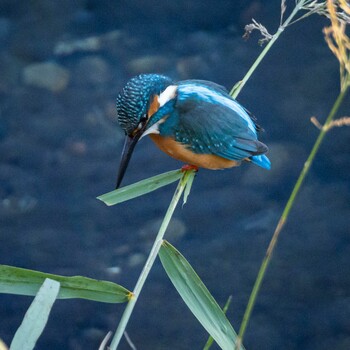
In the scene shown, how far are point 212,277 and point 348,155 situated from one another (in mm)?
1011

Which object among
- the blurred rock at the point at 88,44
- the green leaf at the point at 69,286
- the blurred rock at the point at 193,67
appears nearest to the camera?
the green leaf at the point at 69,286

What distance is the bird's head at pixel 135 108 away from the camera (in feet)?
6.02

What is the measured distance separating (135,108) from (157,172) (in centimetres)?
187

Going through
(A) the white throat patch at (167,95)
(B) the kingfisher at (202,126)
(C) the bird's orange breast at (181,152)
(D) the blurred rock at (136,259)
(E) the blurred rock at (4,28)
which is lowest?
(D) the blurred rock at (136,259)

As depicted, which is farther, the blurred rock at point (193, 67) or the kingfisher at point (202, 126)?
the blurred rock at point (193, 67)

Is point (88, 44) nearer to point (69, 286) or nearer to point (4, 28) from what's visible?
point (4, 28)

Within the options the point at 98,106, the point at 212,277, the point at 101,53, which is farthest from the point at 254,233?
the point at 101,53

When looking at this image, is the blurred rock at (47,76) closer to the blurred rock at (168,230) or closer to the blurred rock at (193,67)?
the blurred rock at (193,67)

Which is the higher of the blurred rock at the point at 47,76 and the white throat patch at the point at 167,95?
the white throat patch at the point at 167,95

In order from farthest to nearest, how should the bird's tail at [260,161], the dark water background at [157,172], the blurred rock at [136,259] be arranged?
1. the blurred rock at [136,259]
2. the dark water background at [157,172]
3. the bird's tail at [260,161]

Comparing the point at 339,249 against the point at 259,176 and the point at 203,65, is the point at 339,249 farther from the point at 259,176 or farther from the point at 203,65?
the point at 203,65

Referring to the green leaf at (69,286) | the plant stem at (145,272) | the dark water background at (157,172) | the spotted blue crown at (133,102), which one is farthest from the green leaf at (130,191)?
the dark water background at (157,172)

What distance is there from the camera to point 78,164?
148 inches

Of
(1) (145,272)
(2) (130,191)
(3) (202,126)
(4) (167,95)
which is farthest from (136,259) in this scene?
(1) (145,272)
